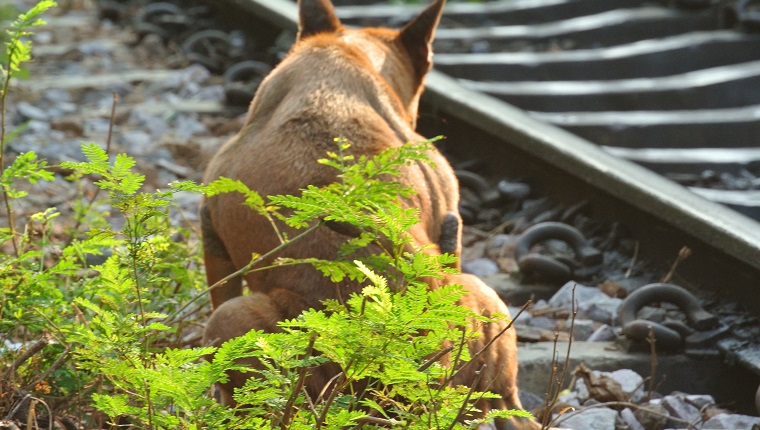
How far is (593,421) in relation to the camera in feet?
12.7

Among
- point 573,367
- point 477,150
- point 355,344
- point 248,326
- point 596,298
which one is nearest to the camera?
point 355,344

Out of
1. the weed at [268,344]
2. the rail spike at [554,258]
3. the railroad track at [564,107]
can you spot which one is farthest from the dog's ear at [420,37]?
the weed at [268,344]

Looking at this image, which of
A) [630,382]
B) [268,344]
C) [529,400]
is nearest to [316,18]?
[529,400]

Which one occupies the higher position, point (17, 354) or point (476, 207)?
point (17, 354)

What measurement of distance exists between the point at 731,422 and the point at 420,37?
2085 millimetres

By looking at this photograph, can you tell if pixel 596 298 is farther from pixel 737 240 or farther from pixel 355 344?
pixel 355 344

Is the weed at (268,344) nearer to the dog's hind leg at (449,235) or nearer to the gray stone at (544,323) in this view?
the dog's hind leg at (449,235)

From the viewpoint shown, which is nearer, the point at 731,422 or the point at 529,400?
the point at 731,422

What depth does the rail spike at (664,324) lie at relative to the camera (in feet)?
14.7

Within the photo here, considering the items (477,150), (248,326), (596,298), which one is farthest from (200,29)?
(248,326)

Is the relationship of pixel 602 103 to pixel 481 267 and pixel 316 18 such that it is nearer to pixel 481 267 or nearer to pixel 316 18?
pixel 481 267

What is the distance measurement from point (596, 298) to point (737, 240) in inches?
26.3

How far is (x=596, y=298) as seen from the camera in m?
5.02

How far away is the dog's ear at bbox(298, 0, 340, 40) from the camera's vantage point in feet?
15.8
